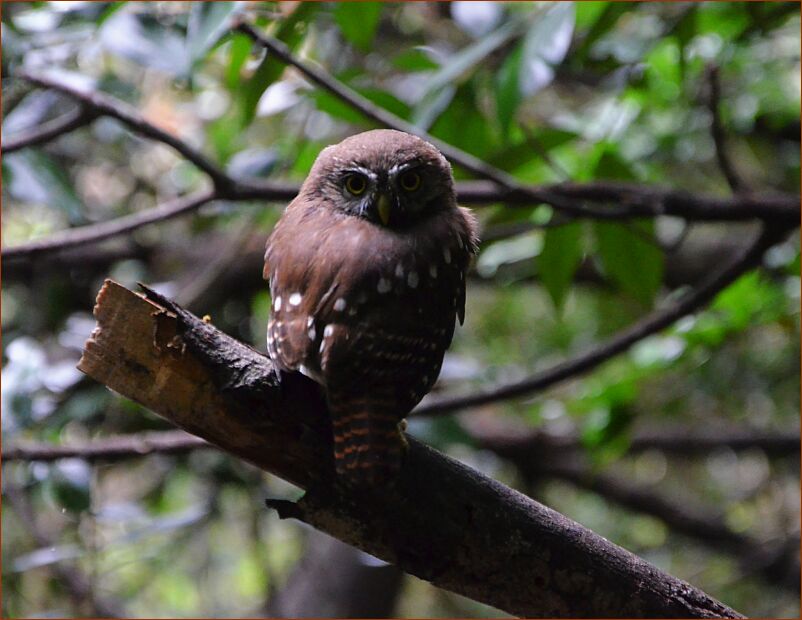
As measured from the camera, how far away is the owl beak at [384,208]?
6.61 ft

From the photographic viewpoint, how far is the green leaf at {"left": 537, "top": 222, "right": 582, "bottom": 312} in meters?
2.91

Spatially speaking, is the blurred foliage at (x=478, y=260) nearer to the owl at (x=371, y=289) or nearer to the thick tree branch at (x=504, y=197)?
the thick tree branch at (x=504, y=197)

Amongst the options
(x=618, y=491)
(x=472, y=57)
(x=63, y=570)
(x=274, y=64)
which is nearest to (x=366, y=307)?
(x=472, y=57)

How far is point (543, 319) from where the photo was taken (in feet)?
17.6

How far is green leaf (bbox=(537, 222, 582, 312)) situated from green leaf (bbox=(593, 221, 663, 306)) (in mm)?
87

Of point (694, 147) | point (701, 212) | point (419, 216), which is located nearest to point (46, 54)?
point (419, 216)

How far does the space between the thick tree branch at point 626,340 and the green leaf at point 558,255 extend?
0.91 feet

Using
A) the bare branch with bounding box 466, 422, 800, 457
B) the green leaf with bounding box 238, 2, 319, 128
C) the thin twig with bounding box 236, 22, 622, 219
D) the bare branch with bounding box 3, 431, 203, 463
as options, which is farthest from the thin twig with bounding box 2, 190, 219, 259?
the bare branch with bounding box 466, 422, 800, 457

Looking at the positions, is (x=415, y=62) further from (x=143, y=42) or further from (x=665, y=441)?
(x=665, y=441)

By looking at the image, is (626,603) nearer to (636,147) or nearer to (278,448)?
(278,448)

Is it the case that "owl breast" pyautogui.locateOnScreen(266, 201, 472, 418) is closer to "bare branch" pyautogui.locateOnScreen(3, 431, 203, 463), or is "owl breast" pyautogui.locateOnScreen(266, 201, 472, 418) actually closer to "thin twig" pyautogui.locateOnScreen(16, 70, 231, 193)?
"thin twig" pyautogui.locateOnScreen(16, 70, 231, 193)

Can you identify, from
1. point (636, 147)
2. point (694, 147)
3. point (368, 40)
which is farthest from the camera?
point (694, 147)

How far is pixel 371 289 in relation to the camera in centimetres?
175

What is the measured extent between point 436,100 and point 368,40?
257 mm
